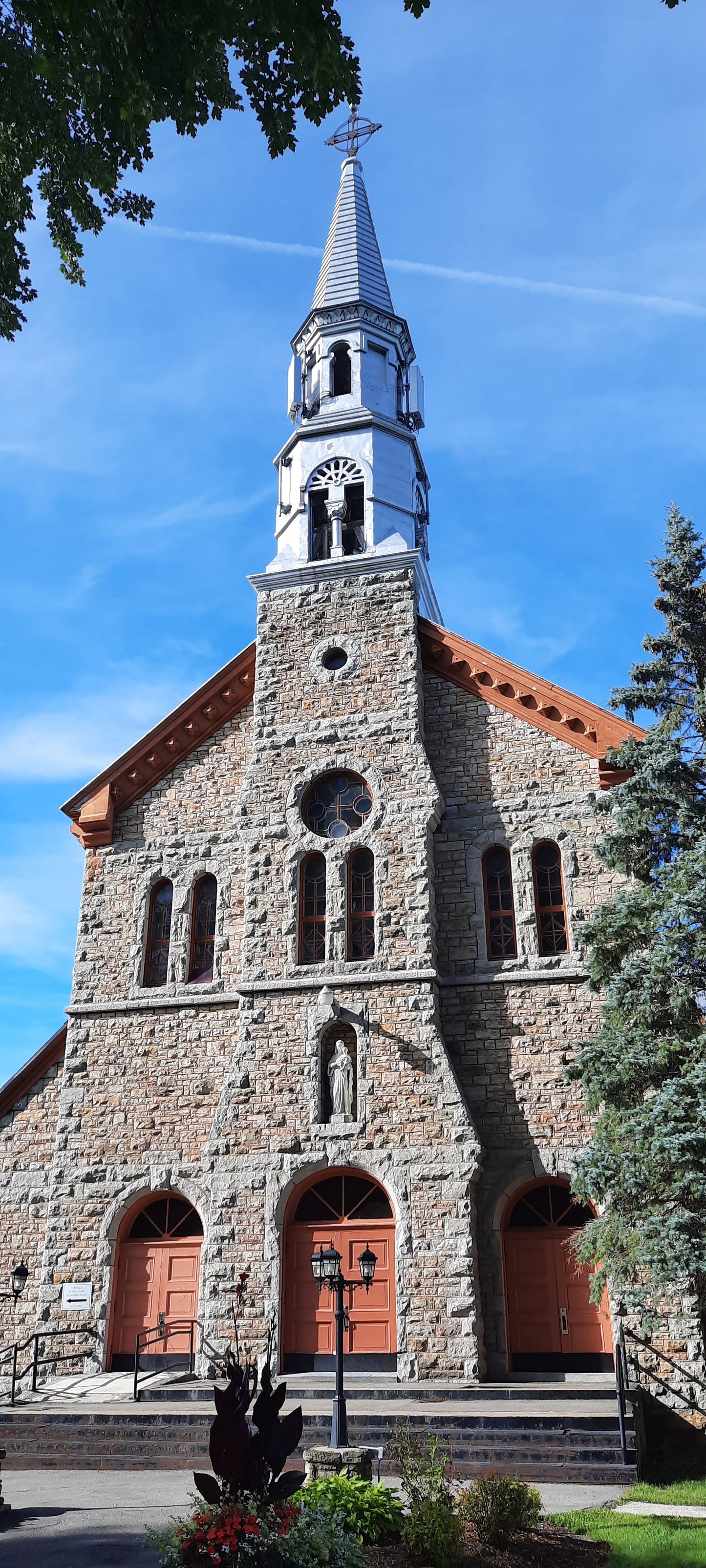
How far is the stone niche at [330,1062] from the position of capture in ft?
58.6

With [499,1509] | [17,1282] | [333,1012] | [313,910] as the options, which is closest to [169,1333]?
[17,1282]

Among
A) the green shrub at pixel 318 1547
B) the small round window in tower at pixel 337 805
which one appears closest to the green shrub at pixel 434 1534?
the green shrub at pixel 318 1547

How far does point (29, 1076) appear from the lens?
68.1ft

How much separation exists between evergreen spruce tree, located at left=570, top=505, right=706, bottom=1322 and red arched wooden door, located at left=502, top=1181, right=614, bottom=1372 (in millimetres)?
1374

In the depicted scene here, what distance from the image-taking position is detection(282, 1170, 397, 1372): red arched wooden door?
16844 millimetres

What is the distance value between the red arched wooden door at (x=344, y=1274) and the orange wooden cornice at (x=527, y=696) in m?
7.77

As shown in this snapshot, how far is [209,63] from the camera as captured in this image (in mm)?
6551

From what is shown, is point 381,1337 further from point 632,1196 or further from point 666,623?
point 666,623

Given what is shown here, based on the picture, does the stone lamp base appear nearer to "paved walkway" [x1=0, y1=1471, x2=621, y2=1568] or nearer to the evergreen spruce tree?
"paved walkway" [x1=0, y1=1471, x2=621, y2=1568]

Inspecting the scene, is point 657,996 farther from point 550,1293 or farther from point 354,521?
point 354,521

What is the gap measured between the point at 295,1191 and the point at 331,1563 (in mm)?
10504

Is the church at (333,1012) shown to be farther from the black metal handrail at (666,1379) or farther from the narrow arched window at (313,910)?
the black metal handrail at (666,1379)

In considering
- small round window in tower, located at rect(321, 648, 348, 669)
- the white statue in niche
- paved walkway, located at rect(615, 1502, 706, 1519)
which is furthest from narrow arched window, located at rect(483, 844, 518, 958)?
paved walkway, located at rect(615, 1502, 706, 1519)

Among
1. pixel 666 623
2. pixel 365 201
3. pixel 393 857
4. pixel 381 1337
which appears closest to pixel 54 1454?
pixel 381 1337
